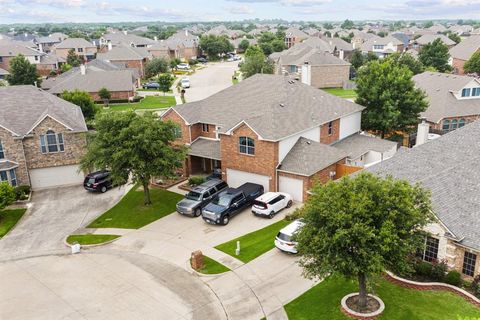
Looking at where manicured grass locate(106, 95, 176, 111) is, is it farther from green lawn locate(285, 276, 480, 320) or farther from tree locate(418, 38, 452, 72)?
green lawn locate(285, 276, 480, 320)

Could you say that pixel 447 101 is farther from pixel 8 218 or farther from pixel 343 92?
pixel 8 218

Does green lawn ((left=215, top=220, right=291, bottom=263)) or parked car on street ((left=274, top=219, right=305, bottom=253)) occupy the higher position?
parked car on street ((left=274, top=219, right=305, bottom=253))

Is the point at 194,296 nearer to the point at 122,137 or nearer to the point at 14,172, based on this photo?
the point at 122,137

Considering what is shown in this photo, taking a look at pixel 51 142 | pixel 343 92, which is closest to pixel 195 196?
pixel 51 142

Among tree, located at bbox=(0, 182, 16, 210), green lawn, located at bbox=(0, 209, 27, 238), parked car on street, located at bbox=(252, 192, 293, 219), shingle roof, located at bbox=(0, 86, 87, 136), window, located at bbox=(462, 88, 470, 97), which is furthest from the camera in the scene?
window, located at bbox=(462, 88, 470, 97)

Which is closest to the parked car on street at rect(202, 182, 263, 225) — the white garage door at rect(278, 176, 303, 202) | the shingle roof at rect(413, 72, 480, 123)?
the white garage door at rect(278, 176, 303, 202)

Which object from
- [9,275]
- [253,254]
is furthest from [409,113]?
[9,275]
